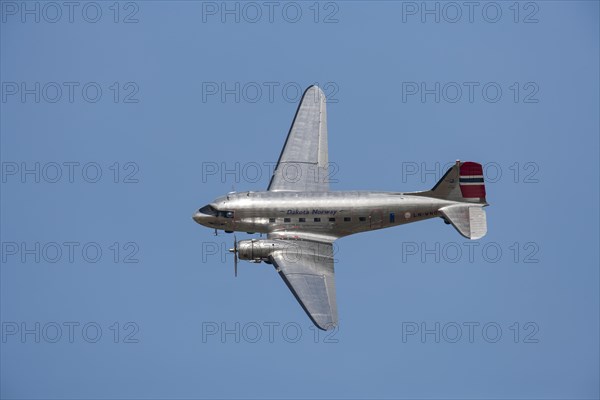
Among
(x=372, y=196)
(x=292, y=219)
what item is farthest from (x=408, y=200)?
(x=292, y=219)

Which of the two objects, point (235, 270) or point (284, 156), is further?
point (284, 156)

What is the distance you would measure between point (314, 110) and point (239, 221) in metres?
10.7

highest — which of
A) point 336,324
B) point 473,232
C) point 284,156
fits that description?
point 284,156

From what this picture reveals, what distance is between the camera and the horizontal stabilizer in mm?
74750

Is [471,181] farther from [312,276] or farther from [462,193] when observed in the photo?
[312,276]

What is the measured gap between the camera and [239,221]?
76.1 metres

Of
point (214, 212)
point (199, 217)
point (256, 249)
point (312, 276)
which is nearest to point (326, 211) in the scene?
point (312, 276)

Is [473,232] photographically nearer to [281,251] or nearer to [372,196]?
[372,196]

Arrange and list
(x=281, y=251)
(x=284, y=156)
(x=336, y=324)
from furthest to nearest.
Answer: (x=284, y=156) < (x=281, y=251) < (x=336, y=324)

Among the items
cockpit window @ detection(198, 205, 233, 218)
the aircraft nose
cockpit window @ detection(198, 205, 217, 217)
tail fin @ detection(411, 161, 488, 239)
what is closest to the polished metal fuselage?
cockpit window @ detection(198, 205, 233, 218)

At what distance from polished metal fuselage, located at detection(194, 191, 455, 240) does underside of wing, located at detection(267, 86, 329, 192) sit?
242 centimetres

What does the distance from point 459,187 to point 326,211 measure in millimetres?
8472

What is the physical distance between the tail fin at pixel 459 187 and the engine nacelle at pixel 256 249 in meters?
10.3

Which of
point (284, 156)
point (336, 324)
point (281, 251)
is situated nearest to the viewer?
point (336, 324)
